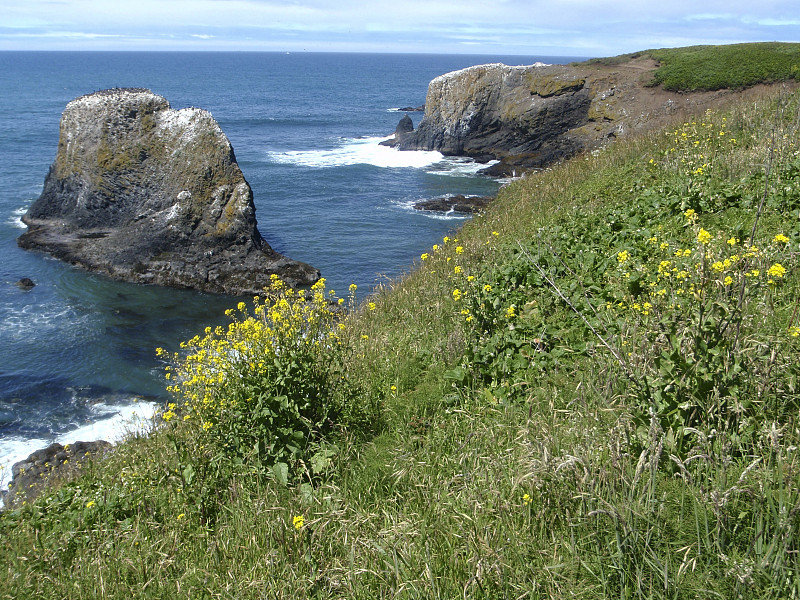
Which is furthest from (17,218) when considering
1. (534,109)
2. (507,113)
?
(534,109)

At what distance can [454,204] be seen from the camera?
119ft

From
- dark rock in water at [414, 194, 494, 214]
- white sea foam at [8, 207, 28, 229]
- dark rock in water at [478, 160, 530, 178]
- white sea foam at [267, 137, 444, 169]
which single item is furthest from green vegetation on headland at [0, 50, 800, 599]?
white sea foam at [267, 137, 444, 169]

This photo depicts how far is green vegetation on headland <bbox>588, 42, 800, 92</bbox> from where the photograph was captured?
36.1 m

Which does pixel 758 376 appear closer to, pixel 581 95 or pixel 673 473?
pixel 673 473

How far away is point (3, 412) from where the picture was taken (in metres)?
16.8

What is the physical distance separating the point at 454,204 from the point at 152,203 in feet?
53.0

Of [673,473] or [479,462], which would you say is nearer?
[673,473]

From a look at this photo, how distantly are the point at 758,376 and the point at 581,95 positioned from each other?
144 ft

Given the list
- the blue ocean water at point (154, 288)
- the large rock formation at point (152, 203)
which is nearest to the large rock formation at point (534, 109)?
the blue ocean water at point (154, 288)

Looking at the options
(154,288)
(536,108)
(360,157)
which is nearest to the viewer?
(154,288)

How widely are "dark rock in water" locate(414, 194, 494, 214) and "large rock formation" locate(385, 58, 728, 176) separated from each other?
264 inches

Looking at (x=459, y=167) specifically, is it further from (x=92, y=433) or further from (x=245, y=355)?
(x=245, y=355)

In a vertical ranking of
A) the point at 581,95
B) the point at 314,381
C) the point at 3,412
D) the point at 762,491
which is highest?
the point at 581,95

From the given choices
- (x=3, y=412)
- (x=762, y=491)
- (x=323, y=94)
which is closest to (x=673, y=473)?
(x=762, y=491)
